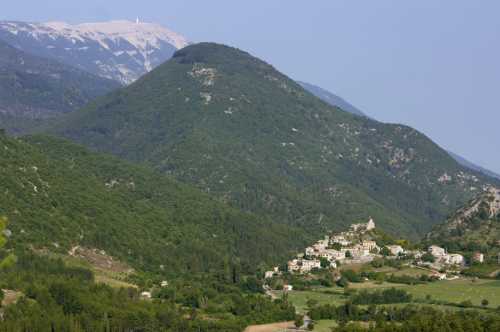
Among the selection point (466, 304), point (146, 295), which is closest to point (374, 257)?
point (466, 304)

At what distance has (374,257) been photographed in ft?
609

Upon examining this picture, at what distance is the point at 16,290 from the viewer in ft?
433

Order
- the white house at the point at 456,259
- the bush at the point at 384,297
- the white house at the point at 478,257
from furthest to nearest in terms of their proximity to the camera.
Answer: the white house at the point at 456,259 → the white house at the point at 478,257 → the bush at the point at 384,297

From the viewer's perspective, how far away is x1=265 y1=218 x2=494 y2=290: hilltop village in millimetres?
175875

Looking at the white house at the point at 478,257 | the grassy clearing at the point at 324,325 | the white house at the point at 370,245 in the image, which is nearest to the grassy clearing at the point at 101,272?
the grassy clearing at the point at 324,325

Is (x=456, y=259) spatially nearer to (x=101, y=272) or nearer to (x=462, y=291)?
(x=462, y=291)

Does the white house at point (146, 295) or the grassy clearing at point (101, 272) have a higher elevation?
the grassy clearing at point (101, 272)

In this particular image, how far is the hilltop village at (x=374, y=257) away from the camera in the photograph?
17588 centimetres

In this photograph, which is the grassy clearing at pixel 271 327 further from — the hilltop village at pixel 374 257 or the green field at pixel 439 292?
the hilltop village at pixel 374 257

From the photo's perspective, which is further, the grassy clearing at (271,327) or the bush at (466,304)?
the bush at (466,304)

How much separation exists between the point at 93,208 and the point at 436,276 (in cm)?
7276

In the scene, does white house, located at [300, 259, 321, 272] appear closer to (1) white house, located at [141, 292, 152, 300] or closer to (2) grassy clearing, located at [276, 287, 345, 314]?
(2) grassy clearing, located at [276, 287, 345, 314]

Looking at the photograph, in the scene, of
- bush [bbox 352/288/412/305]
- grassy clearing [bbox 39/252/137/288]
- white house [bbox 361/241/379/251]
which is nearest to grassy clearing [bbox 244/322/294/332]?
bush [bbox 352/288/412/305]

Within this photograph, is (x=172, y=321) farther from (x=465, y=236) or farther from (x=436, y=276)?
(x=465, y=236)
